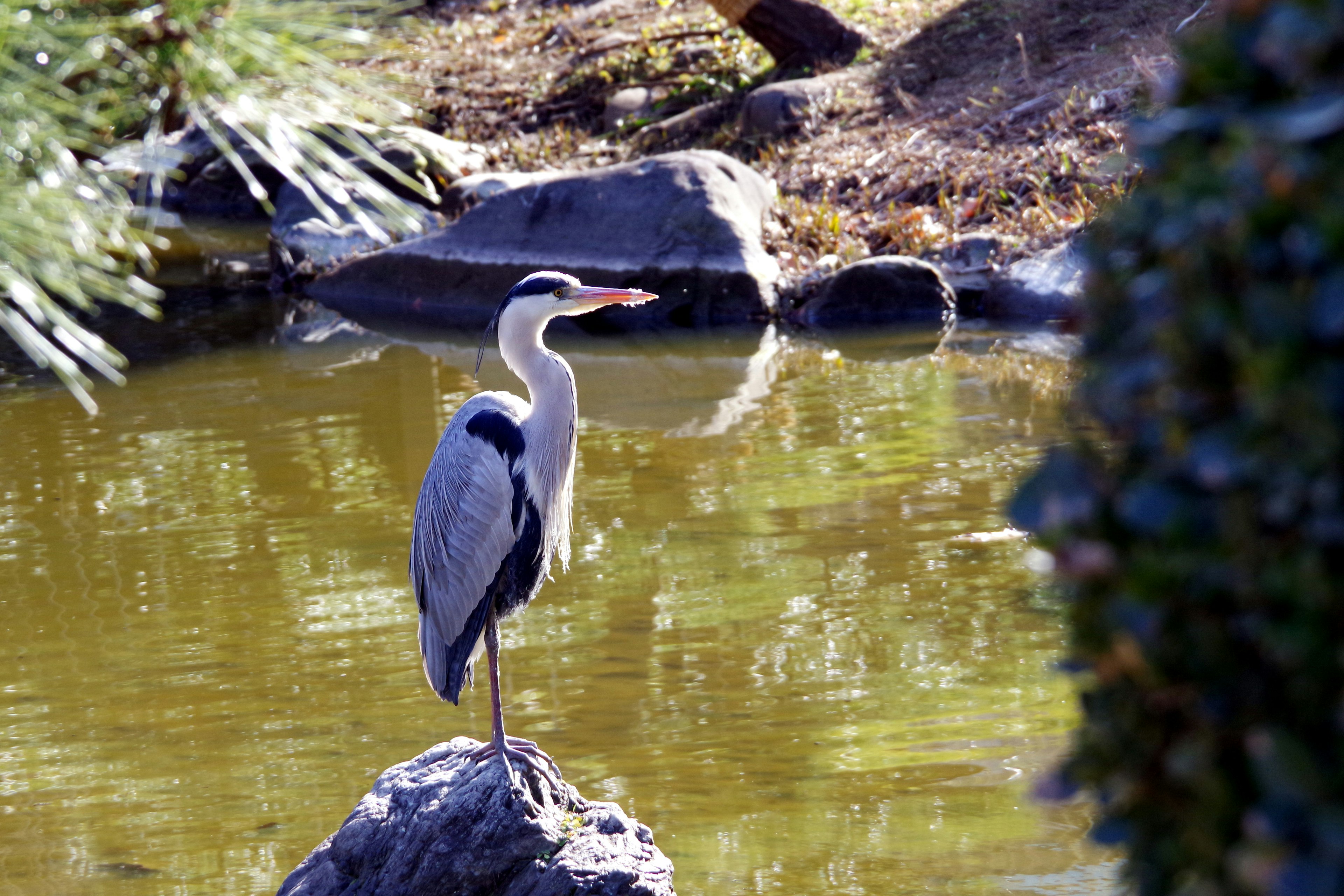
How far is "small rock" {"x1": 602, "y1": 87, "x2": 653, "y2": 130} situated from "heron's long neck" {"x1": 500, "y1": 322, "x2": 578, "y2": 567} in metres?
11.2

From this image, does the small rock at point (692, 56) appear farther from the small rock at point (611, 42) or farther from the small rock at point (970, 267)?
the small rock at point (970, 267)

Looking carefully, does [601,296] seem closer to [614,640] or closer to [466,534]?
[466,534]

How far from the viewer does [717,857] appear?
3.98 meters

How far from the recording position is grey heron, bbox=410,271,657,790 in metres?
4.11

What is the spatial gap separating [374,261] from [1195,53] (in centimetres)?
1162

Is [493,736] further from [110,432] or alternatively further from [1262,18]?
[110,432]

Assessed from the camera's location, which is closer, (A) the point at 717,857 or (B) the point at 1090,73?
(A) the point at 717,857

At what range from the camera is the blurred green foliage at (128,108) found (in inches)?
68.1

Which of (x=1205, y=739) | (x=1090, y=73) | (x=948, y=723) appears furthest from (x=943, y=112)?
(x=1205, y=739)

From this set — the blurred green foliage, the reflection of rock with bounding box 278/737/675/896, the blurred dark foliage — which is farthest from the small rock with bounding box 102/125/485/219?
the blurred dark foliage


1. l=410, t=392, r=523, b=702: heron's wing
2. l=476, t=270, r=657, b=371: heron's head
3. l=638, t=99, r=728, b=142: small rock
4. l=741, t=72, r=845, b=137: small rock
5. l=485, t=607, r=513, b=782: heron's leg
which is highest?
l=476, t=270, r=657, b=371: heron's head

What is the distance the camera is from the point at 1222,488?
1.01 meters

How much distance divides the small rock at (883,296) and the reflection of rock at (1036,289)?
14.6 inches

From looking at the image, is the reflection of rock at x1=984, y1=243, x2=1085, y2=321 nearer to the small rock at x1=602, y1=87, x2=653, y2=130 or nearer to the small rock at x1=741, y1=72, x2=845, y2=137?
the small rock at x1=741, y1=72, x2=845, y2=137
